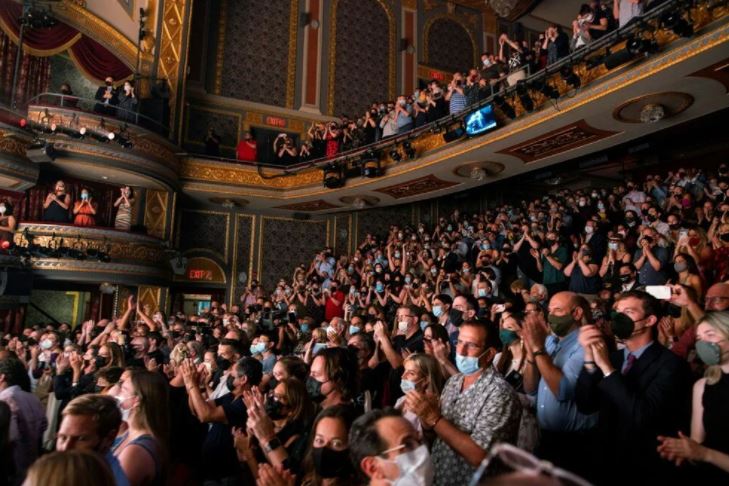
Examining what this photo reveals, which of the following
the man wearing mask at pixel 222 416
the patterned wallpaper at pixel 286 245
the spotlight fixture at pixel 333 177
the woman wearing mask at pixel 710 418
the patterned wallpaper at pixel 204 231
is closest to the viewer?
the woman wearing mask at pixel 710 418

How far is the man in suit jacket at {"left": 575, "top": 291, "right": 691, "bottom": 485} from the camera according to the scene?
1.95 meters

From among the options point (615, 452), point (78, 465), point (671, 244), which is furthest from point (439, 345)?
point (671, 244)

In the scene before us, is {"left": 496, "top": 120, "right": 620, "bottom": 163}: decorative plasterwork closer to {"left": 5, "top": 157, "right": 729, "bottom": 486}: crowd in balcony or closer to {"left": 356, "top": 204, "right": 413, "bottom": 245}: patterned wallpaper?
{"left": 5, "top": 157, "right": 729, "bottom": 486}: crowd in balcony

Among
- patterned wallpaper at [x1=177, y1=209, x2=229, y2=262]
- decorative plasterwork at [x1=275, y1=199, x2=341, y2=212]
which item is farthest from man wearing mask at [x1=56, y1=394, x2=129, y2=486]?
patterned wallpaper at [x1=177, y1=209, x2=229, y2=262]

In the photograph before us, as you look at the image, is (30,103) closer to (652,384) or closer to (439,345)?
(439,345)

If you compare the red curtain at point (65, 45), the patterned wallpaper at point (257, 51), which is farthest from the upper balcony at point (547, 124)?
the red curtain at point (65, 45)

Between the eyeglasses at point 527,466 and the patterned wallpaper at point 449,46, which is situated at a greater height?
the patterned wallpaper at point 449,46

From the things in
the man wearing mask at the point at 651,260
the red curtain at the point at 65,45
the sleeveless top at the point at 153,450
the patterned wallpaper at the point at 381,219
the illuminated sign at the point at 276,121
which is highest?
the red curtain at the point at 65,45

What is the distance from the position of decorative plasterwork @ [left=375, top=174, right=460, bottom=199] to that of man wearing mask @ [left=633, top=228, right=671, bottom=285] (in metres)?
5.45

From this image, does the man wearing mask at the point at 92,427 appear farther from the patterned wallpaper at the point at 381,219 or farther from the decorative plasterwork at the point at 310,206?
the patterned wallpaper at the point at 381,219

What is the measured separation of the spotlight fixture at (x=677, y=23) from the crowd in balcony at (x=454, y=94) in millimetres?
444

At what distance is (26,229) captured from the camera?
31.5 feet

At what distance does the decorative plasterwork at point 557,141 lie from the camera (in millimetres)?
8281

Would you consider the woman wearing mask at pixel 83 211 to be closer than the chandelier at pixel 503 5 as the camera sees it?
Yes
